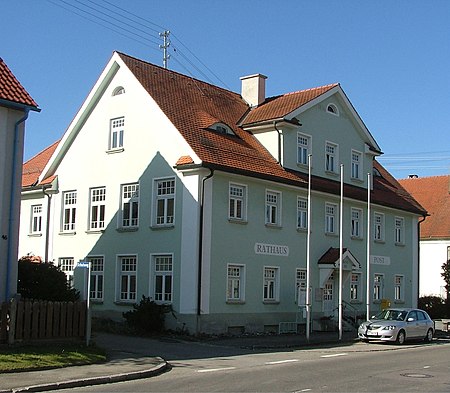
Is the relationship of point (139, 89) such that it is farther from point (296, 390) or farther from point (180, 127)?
point (296, 390)

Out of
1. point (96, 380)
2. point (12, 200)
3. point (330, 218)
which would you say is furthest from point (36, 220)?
point (96, 380)

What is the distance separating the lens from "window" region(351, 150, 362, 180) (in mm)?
37750

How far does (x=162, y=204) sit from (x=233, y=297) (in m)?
4.73

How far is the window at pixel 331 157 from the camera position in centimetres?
3562

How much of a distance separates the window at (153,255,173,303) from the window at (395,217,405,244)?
1633 cm

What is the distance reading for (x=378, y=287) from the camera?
3847 centimetres

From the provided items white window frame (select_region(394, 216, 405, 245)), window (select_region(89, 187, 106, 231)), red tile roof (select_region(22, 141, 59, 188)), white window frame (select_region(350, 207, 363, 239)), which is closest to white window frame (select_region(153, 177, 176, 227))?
window (select_region(89, 187, 106, 231))

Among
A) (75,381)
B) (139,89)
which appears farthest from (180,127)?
(75,381)

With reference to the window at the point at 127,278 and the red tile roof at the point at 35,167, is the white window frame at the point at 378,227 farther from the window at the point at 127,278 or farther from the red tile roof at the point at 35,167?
the red tile roof at the point at 35,167

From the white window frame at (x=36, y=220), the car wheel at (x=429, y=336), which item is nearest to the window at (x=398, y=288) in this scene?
the car wheel at (x=429, y=336)

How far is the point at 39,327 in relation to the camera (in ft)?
63.3

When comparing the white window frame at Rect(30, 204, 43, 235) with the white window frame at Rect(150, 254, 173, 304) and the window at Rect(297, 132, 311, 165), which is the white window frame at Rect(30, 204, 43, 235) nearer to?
the white window frame at Rect(150, 254, 173, 304)

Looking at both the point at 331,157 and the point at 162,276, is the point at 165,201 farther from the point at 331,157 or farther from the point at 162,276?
the point at 331,157

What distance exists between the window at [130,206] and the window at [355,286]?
11967 millimetres
